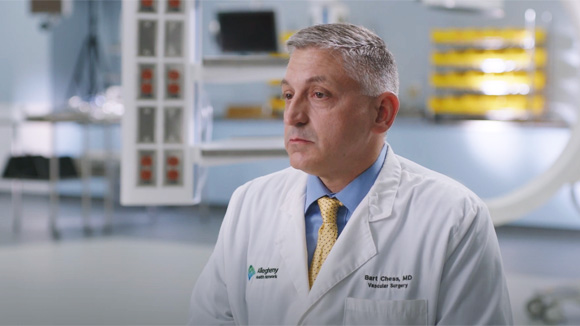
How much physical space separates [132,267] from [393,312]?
375cm

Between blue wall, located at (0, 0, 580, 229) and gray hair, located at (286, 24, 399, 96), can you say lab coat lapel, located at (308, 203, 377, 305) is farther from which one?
blue wall, located at (0, 0, 580, 229)

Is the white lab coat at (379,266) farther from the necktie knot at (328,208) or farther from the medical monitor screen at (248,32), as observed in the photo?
the medical monitor screen at (248,32)

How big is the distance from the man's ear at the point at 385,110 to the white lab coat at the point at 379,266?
0.10m

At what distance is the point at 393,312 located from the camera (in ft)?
4.74

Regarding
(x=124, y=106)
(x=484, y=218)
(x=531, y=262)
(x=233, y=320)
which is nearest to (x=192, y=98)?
(x=124, y=106)

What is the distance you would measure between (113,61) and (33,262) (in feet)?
14.6

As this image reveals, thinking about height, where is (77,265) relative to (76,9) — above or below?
below

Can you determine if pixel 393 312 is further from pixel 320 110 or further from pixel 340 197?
pixel 320 110

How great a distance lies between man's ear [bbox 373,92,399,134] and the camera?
1474 mm

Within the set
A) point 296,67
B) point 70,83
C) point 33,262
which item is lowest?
point 33,262

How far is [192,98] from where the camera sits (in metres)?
3.04

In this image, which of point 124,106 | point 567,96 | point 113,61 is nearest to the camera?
point 124,106

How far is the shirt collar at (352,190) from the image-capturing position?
5.03 ft

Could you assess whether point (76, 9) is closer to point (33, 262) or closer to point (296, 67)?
point (33, 262)
